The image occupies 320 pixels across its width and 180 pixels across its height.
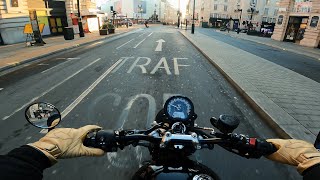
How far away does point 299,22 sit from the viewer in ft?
88.7

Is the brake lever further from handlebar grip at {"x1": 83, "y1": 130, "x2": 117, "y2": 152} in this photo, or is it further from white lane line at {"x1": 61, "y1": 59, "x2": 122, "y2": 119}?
white lane line at {"x1": 61, "y1": 59, "x2": 122, "y2": 119}

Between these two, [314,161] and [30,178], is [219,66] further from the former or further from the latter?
[30,178]

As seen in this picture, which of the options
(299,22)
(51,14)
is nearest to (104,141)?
(51,14)

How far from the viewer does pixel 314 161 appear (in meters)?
1.43

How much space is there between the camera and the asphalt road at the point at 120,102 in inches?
132

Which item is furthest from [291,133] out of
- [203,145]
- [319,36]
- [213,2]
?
[213,2]

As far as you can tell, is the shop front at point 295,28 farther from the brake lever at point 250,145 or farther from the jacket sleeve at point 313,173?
the jacket sleeve at point 313,173

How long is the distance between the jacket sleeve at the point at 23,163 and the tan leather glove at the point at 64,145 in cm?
5

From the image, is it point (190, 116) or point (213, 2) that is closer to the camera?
point (190, 116)

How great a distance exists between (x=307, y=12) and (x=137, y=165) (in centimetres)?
2986

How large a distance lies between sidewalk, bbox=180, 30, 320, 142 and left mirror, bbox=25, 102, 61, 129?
4.23 meters

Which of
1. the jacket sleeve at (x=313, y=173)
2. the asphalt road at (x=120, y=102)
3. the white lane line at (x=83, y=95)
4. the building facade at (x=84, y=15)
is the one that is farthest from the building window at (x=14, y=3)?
the jacket sleeve at (x=313, y=173)

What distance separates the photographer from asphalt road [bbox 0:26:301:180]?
132 inches

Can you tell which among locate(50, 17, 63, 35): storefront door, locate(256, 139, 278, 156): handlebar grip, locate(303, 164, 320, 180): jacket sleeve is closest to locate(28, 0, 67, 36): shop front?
locate(50, 17, 63, 35): storefront door
